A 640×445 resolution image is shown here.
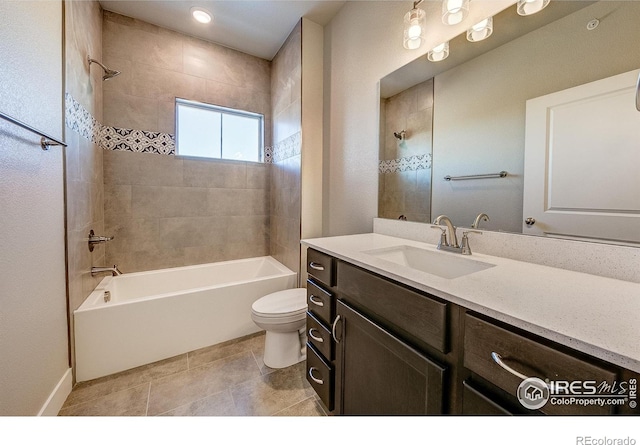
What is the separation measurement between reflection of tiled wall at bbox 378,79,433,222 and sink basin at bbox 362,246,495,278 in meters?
0.26

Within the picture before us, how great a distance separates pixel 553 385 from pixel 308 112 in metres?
2.20

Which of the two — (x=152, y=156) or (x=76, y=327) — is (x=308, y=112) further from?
(x=76, y=327)

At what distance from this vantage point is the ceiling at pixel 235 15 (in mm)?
1895

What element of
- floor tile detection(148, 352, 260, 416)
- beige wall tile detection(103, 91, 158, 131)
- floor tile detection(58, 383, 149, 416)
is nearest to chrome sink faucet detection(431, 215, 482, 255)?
floor tile detection(148, 352, 260, 416)

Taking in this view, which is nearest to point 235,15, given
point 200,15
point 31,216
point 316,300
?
point 200,15

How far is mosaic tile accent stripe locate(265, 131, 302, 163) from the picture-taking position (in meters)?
2.17

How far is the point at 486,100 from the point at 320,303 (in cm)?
127

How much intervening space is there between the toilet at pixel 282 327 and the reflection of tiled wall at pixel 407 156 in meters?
0.91

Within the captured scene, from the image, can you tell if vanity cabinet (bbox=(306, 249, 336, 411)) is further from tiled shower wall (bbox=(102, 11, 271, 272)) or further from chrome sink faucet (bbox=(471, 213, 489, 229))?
tiled shower wall (bbox=(102, 11, 271, 272))

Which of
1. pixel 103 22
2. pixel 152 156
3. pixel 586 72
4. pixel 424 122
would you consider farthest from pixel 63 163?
pixel 586 72

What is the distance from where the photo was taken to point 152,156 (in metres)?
2.23

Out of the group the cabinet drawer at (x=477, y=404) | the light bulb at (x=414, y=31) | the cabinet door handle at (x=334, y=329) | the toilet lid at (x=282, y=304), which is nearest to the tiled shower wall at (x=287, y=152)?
the toilet lid at (x=282, y=304)

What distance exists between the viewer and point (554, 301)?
59cm

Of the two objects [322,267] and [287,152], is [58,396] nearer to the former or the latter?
[322,267]
